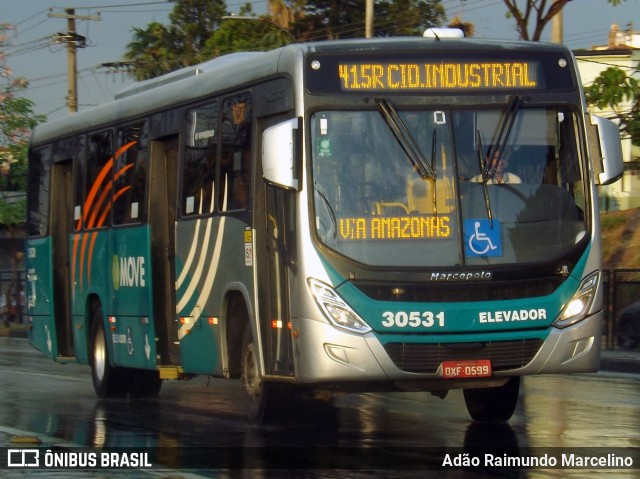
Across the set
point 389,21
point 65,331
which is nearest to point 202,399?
point 65,331

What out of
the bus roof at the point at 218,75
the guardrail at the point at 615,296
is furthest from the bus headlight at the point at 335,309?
the guardrail at the point at 615,296

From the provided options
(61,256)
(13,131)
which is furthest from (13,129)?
(61,256)

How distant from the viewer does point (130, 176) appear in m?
15.5

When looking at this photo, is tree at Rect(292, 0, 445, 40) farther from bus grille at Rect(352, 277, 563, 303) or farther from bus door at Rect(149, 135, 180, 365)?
bus grille at Rect(352, 277, 563, 303)

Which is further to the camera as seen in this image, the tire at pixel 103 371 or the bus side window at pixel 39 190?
the bus side window at pixel 39 190

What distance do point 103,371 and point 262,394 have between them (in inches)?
186

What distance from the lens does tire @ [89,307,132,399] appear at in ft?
53.7

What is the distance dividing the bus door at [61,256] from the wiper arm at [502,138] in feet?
26.8

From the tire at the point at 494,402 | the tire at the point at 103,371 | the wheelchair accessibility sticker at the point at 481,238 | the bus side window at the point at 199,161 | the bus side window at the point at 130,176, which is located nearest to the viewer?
the wheelchair accessibility sticker at the point at 481,238

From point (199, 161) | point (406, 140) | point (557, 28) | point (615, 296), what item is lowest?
point (615, 296)

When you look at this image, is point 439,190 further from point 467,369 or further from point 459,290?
point 467,369

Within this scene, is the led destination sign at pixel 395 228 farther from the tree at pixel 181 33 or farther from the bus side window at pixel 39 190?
the tree at pixel 181 33

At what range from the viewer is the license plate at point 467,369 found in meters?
10.8

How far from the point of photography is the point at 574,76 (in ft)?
38.0
